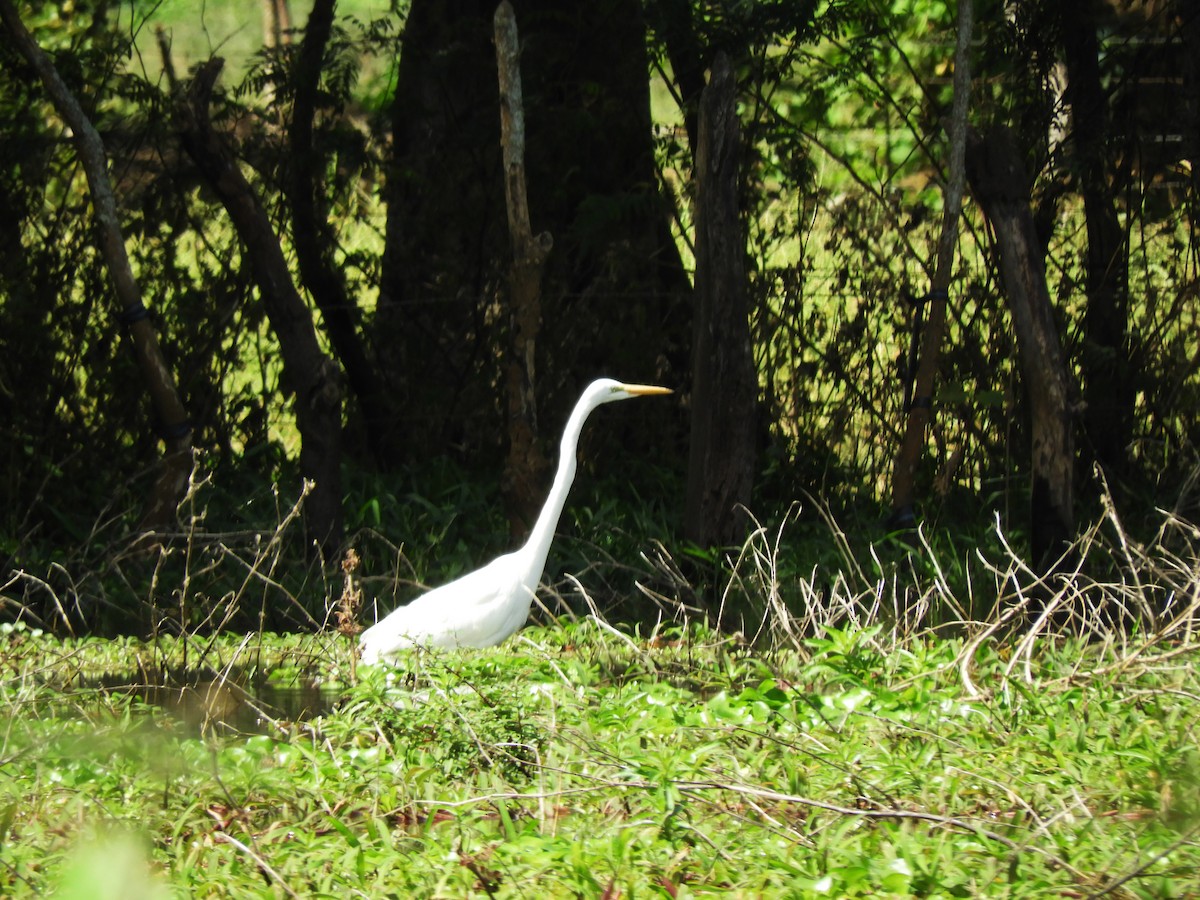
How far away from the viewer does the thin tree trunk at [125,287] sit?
595 cm

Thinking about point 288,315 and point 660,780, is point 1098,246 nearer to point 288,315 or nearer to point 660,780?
point 288,315

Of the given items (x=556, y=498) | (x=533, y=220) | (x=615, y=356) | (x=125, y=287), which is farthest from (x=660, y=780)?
(x=533, y=220)

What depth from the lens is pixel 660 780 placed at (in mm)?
3018

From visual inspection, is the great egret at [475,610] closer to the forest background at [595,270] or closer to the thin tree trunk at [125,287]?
the forest background at [595,270]

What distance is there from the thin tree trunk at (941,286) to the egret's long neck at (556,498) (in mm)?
1477

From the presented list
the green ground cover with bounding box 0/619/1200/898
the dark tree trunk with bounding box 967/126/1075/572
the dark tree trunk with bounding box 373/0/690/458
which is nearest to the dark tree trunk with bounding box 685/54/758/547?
the dark tree trunk with bounding box 967/126/1075/572

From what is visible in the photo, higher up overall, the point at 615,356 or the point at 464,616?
the point at 615,356

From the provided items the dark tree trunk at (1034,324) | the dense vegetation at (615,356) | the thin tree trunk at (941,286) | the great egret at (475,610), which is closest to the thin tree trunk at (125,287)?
the dense vegetation at (615,356)

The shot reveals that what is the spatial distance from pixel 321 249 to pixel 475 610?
3859 millimetres

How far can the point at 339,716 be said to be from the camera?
396 centimetres

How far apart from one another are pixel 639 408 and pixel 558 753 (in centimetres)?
492

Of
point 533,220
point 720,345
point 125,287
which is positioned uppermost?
point 533,220

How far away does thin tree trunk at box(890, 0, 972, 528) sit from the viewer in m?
5.86

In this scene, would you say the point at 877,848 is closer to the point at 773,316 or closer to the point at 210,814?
the point at 210,814
